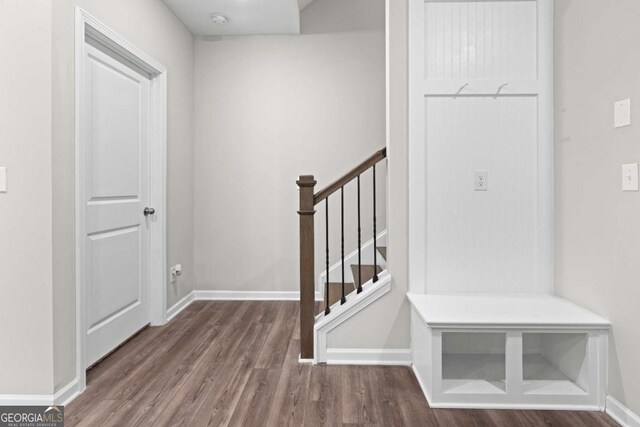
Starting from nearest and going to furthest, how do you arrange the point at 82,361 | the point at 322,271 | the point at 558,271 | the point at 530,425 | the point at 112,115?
the point at 530,425 < the point at 82,361 < the point at 558,271 < the point at 112,115 < the point at 322,271

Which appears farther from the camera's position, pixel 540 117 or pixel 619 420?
pixel 540 117

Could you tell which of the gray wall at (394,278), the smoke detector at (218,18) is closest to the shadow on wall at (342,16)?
the smoke detector at (218,18)

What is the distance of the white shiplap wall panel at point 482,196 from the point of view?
239 centimetres

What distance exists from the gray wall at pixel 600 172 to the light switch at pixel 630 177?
30 millimetres

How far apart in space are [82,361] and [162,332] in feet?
2.95

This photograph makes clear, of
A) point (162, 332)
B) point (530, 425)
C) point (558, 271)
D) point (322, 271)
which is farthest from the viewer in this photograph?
point (322, 271)

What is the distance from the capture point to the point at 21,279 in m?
1.85

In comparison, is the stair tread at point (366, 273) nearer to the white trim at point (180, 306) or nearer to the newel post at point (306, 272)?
the newel post at point (306, 272)

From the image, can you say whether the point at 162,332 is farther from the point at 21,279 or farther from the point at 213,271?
the point at 21,279

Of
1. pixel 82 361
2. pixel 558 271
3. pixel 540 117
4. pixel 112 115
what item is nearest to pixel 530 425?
pixel 558 271

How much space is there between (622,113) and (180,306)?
133 inches

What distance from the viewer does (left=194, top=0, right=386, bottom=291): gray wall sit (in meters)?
3.80

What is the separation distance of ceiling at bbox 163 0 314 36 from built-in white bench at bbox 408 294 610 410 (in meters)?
2.60

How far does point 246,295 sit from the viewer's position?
3895mm
